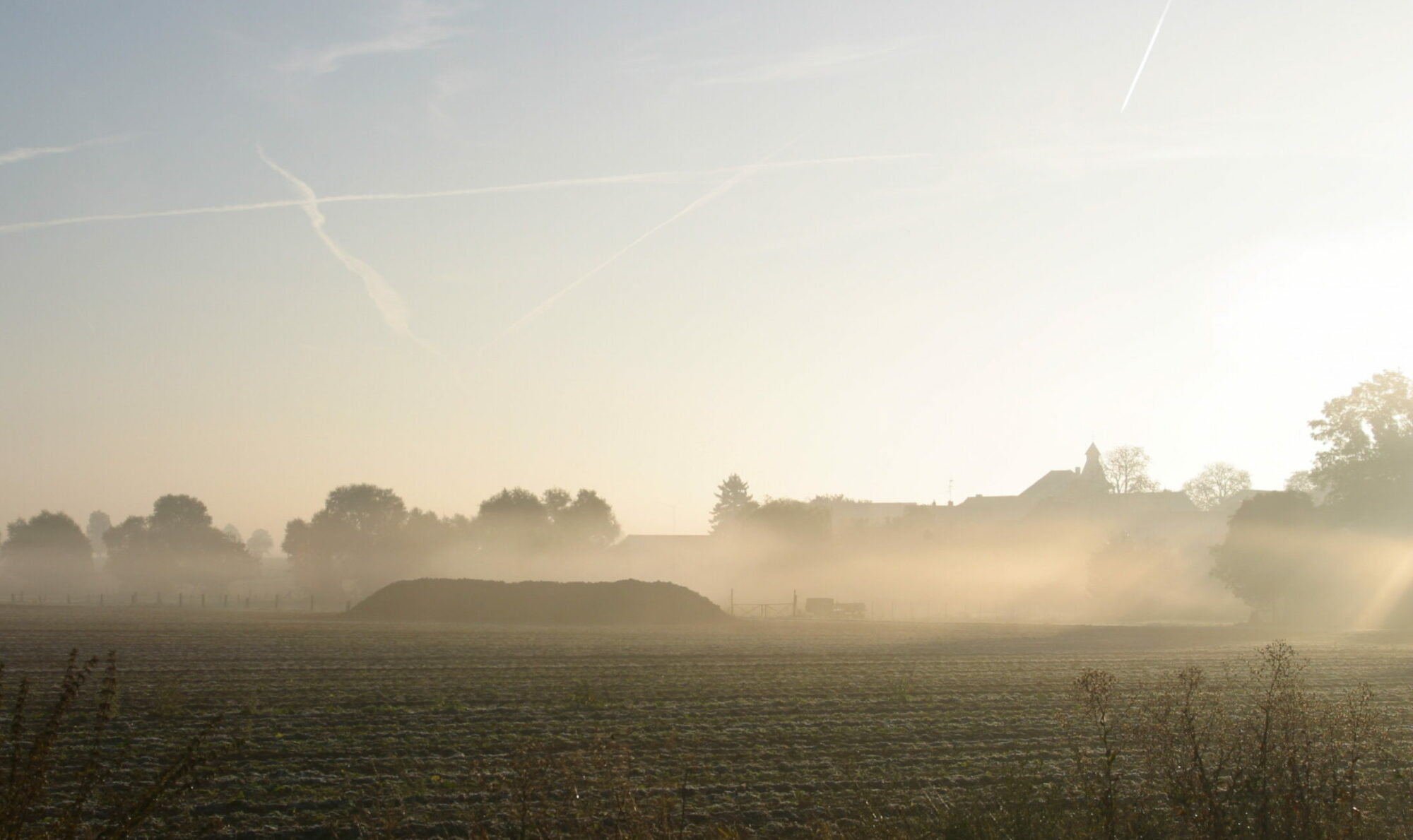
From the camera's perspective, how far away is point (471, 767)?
1509cm

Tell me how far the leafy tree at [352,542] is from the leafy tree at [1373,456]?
3670 inches

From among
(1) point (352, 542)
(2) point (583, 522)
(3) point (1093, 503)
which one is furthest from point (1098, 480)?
(1) point (352, 542)

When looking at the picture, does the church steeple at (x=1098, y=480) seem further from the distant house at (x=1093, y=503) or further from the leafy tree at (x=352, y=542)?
the leafy tree at (x=352, y=542)

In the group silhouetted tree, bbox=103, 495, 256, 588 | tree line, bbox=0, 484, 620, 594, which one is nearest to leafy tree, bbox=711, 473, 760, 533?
tree line, bbox=0, 484, 620, 594

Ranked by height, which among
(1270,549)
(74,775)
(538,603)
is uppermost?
(1270,549)

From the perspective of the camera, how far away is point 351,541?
12494 cm

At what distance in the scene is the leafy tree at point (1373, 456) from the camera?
219ft

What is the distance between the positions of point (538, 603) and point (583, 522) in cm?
Result: 5989

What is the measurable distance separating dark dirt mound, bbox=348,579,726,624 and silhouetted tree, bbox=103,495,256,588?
2742 inches

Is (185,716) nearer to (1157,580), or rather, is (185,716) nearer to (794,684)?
(794,684)

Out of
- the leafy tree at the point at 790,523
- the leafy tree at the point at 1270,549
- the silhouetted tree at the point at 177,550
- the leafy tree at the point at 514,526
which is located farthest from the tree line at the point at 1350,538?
the silhouetted tree at the point at 177,550

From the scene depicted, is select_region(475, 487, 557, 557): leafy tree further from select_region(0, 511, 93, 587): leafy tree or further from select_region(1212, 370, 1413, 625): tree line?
select_region(1212, 370, 1413, 625): tree line

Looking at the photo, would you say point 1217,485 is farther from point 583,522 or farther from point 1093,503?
point 583,522

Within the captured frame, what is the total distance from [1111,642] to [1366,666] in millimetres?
12707
